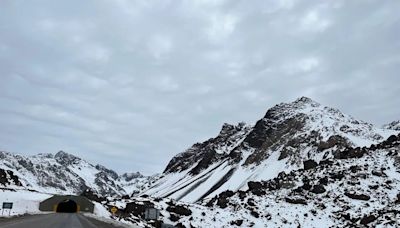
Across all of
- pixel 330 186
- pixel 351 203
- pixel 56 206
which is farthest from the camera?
pixel 56 206

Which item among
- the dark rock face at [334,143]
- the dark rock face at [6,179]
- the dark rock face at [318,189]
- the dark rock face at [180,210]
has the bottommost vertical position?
the dark rock face at [180,210]

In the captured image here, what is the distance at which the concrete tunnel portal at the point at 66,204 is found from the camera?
91188mm

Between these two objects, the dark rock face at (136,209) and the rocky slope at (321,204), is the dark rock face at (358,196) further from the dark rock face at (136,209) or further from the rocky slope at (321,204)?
the dark rock face at (136,209)

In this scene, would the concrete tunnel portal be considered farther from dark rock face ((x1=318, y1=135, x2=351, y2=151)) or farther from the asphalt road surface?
dark rock face ((x1=318, y1=135, x2=351, y2=151))

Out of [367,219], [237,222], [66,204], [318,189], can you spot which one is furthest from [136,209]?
[367,219]

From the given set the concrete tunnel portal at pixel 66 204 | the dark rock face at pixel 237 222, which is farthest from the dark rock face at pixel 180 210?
the concrete tunnel portal at pixel 66 204

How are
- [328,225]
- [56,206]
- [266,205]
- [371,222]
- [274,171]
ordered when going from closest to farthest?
[371,222] < [328,225] < [266,205] < [56,206] < [274,171]

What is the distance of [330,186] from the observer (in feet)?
285

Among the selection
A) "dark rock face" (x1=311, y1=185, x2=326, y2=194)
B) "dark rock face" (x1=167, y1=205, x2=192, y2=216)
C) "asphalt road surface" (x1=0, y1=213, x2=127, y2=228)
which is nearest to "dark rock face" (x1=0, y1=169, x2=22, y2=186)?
"dark rock face" (x1=167, y1=205, x2=192, y2=216)

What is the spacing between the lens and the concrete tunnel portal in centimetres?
9119

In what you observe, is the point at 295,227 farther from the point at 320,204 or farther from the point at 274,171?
the point at 274,171

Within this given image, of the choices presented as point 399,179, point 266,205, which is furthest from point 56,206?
point 399,179

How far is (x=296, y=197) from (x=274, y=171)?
290 ft

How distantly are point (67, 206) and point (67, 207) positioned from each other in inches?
11.0
